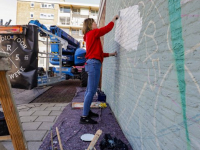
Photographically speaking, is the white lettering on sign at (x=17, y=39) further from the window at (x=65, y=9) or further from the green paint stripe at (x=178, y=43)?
the window at (x=65, y=9)

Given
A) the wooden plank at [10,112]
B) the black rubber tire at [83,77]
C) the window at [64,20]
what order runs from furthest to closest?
the window at [64,20] < the black rubber tire at [83,77] < the wooden plank at [10,112]

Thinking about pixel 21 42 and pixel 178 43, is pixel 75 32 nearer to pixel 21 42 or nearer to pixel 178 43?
pixel 21 42

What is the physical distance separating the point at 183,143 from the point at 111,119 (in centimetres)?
224

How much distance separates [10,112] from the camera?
1.33 m

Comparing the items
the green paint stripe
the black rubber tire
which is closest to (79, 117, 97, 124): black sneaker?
the green paint stripe

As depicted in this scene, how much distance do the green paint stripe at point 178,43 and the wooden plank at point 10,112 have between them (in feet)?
4.36

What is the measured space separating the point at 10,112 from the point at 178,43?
4.72 feet

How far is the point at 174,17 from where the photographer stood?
3.65ft

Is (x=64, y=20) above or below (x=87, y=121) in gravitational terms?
above

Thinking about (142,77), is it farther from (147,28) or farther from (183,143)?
(183,143)

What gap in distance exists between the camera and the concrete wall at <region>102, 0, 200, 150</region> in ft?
3.02

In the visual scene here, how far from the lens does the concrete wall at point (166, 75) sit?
92 centimetres

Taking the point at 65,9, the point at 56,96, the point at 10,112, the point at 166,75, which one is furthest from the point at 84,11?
the point at 166,75

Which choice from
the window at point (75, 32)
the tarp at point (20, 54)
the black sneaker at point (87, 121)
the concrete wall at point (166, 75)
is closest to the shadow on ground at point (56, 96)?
the tarp at point (20, 54)
